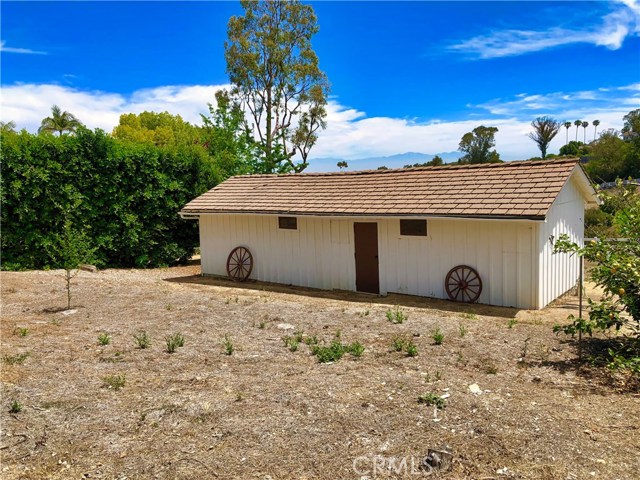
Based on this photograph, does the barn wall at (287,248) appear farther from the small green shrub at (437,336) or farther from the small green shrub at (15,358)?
the small green shrub at (15,358)

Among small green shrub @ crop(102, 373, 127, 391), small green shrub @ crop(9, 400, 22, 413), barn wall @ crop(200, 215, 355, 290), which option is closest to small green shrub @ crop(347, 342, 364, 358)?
small green shrub @ crop(102, 373, 127, 391)

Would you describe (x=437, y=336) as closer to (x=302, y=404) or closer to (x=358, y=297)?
(x=302, y=404)

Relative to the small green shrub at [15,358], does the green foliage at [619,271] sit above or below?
above

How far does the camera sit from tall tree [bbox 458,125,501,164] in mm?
53250

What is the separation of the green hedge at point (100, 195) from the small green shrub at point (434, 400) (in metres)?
12.6

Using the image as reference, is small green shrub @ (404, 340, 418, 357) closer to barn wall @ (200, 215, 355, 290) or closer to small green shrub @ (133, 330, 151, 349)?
small green shrub @ (133, 330, 151, 349)

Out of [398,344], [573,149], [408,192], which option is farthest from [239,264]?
[573,149]

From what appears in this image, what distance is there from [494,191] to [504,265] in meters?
1.86

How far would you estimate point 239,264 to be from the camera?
16047 mm

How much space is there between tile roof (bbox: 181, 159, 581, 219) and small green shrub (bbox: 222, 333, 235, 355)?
568 centimetres

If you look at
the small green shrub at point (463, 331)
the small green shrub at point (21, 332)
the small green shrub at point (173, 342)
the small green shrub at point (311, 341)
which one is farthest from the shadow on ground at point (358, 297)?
the small green shrub at point (21, 332)

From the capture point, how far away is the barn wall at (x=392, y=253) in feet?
36.9

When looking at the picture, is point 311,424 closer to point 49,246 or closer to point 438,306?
point 438,306

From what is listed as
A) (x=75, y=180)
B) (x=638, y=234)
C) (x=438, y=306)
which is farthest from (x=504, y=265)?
(x=75, y=180)
